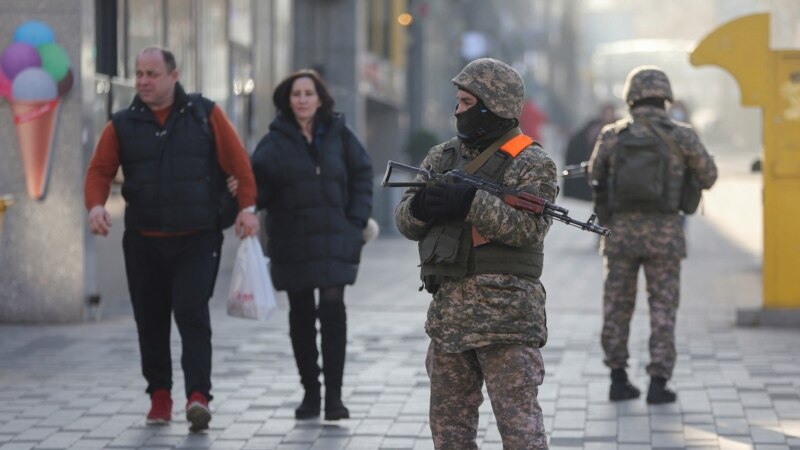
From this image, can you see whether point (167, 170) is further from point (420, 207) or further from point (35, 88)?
point (35, 88)

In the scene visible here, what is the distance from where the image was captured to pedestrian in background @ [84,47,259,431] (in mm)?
7598

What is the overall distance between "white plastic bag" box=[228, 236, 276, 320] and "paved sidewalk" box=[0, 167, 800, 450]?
1.73ft

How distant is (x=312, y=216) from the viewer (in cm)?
794

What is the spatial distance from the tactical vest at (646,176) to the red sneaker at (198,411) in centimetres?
240

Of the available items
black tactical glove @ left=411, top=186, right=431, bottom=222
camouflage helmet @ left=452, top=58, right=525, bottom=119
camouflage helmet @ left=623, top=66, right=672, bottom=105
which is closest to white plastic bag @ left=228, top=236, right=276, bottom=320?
camouflage helmet @ left=623, top=66, right=672, bottom=105

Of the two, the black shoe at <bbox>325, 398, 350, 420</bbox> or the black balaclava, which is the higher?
the black balaclava

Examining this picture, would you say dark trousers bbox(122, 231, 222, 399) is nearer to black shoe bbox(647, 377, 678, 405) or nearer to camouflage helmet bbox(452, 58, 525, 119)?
black shoe bbox(647, 377, 678, 405)

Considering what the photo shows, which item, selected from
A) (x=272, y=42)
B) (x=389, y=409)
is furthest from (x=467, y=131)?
(x=272, y=42)

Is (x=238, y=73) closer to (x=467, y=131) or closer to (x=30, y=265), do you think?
(x=30, y=265)

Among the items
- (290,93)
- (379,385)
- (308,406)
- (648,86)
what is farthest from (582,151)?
(308,406)

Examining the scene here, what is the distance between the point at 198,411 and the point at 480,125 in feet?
9.02

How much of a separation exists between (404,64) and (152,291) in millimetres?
24869

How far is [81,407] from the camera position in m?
8.35

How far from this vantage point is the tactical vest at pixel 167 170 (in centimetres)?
758
